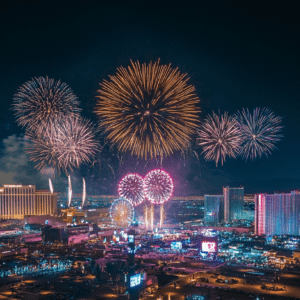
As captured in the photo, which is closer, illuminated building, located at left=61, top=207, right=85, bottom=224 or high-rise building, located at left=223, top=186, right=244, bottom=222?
illuminated building, located at left=61, top=207, right=85, bottom=224

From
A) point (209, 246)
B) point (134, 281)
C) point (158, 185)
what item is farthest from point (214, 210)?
point (134, 281)

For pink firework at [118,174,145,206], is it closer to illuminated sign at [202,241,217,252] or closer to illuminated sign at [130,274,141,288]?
illuminated sign at [202,241,217,252]

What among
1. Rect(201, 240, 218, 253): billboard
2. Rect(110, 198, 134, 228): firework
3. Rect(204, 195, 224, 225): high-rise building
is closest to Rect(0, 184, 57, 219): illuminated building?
Rect(110, 198, 134, 228): firework

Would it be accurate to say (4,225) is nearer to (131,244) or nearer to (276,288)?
(131,244)

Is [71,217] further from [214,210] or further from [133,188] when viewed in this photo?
[214,210]

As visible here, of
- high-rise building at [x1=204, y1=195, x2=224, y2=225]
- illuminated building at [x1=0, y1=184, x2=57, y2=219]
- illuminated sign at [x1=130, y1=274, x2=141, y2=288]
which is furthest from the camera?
high-rise building at [x1=204, y1=195, x2=224, y2=225]

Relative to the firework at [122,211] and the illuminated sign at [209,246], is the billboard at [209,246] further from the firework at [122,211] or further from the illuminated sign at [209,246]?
the firework at [122,211]

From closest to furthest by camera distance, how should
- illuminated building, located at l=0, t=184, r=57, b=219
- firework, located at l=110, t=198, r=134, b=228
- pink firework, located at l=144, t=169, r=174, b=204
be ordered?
1. pink firework, located at l=144, t=169, r=174, b=204
2. firework, located at l=110, t=198, r=134, b=228
3. illuminated building, located at l=0, t=184, r=57, b=219
